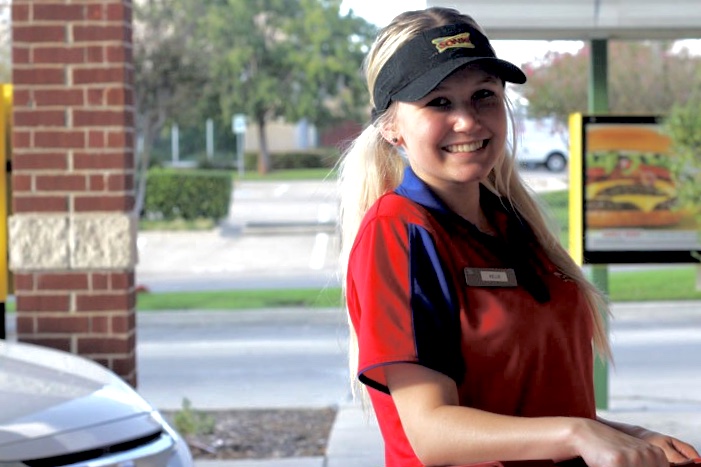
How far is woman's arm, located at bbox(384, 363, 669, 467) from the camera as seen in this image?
1746 millimetres

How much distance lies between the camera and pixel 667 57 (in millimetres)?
16281

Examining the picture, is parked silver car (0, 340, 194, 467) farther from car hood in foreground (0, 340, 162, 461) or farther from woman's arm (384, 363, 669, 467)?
woman's arm (384, 363, 669, 467)

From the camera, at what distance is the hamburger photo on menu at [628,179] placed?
834cm

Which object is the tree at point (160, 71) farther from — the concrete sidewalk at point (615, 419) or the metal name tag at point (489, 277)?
the metal name tag at point (489, 277)

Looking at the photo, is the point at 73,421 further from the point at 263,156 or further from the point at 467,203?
the point at 263,156

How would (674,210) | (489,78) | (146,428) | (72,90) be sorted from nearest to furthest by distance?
(489,78) → (146,428) → (72,90) → (674,210)

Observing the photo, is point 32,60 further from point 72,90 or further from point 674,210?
point 674,210

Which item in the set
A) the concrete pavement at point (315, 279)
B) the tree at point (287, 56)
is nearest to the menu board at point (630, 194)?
the concrete pavement at point (315, 279)

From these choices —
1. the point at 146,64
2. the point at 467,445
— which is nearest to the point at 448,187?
Answer: the point at 467,445

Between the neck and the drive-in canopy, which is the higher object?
the drive-in canopy

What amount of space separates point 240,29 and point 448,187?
44.2 meters

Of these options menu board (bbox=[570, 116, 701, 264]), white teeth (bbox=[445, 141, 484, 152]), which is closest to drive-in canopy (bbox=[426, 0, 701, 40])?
menu board (bbox=[570, 116, 701, 264])

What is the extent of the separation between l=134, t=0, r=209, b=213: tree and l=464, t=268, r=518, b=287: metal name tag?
2134cm

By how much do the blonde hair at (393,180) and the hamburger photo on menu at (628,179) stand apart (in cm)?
603
